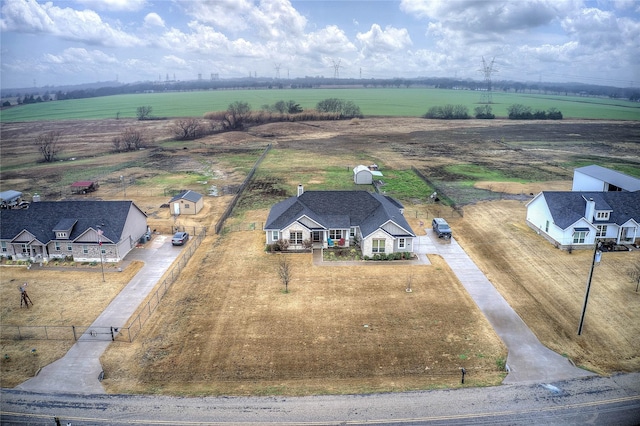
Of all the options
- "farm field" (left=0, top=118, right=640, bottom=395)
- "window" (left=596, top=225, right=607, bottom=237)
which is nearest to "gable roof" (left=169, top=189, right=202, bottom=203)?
"farm field" (left=0, top=118, right=640, bottom=395)

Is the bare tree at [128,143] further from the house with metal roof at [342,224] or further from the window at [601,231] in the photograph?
the window at [601,231]

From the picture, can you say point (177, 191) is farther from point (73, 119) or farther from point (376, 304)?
point (73, 119)

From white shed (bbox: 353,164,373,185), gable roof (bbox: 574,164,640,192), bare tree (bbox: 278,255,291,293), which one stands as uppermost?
gable roof (bbox: 574,164,640,192)

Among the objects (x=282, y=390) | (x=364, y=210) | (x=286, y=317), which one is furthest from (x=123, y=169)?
(x=282, y=390)

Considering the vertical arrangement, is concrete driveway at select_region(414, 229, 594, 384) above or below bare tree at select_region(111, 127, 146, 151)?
below

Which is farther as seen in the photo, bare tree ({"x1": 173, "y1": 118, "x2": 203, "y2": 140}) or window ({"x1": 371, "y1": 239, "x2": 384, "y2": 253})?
bare tree ({"x1": 173, "y1": 118, "x2": 203, "y2": 140})

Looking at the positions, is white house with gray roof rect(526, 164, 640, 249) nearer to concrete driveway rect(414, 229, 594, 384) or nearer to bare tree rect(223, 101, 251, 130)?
concrete driveway rect(414, 229, 594, 384)
